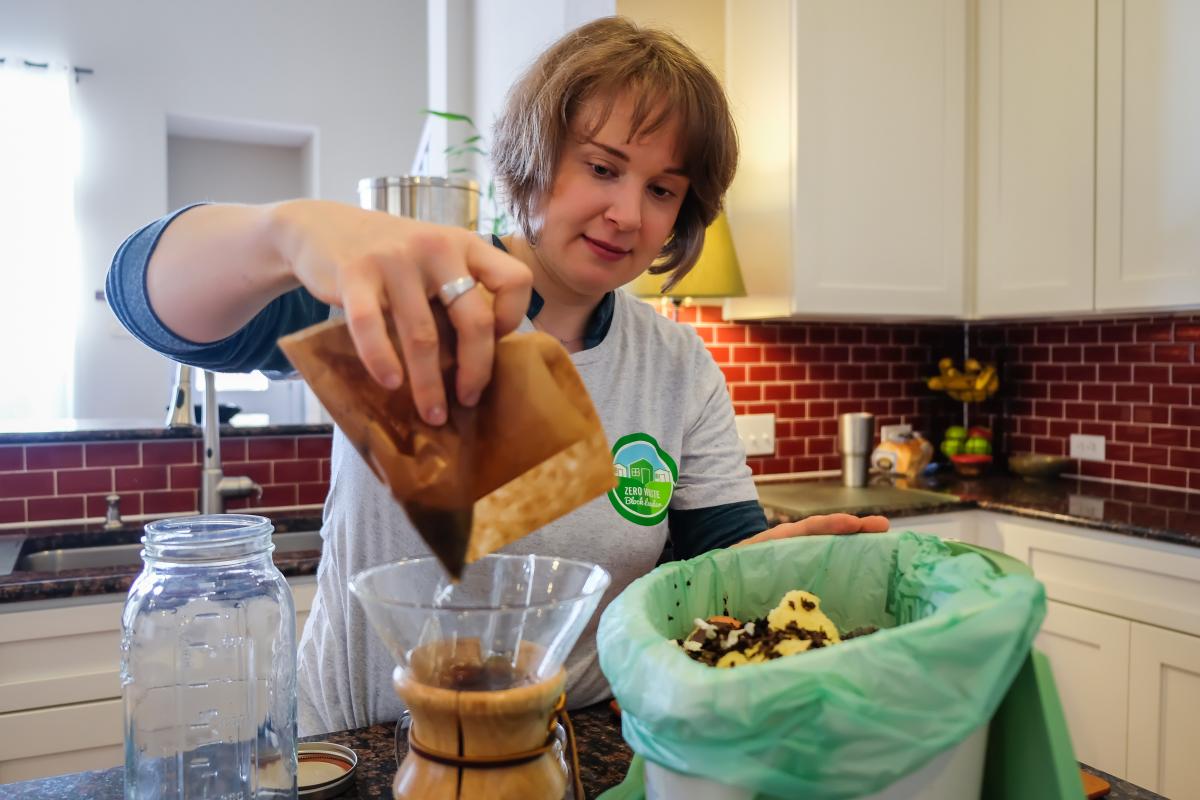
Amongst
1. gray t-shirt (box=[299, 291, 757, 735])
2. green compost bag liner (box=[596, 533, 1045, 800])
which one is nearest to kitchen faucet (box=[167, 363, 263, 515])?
gray t-shirt (box=[299, 291, 757, 735])

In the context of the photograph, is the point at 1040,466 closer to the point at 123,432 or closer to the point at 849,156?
the point at 849,156

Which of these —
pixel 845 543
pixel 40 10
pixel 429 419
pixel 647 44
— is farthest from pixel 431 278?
pixel 40 10

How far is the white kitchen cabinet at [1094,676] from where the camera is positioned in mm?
2201

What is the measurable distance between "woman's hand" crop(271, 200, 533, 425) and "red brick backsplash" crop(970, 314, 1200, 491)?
2.58 meters

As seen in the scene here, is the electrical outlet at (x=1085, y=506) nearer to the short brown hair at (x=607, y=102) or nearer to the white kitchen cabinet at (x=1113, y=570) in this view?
the white kitchen cabinet at (x=1113, y=570)

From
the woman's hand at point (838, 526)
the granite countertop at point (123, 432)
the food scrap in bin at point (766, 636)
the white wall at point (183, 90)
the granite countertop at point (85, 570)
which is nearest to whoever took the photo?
the food scrap in bin at point (766, 636)

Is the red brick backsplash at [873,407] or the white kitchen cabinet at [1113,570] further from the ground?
the red brick backsplash at [873,407]

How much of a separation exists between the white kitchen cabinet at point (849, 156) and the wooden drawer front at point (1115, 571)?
775 millimetres

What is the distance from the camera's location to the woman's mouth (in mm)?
1118

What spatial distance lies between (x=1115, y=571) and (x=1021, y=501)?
330 millimetres

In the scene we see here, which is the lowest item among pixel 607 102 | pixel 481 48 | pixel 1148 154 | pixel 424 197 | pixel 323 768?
pixel 323 768

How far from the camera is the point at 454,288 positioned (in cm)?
62

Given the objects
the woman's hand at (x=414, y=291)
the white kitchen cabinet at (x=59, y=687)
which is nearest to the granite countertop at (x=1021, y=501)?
the white kitchen cabinet at (x=59, y=687)

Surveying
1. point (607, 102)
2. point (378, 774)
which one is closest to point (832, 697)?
point (378, 774)
